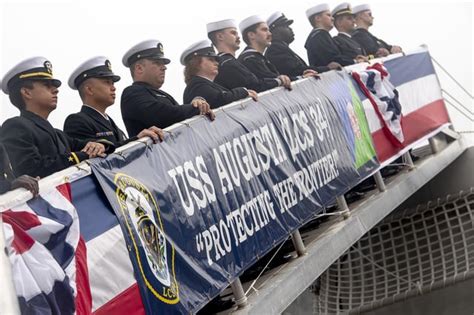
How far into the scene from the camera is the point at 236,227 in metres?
5.01

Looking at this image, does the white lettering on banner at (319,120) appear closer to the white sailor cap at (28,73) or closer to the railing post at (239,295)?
the railing post at (239,295)

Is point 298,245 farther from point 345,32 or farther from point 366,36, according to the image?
point 366,36

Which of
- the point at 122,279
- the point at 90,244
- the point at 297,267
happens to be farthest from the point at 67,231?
the point at 297,267

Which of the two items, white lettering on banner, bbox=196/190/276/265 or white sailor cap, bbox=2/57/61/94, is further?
white lettering on banner, bbox=196/190/276/265

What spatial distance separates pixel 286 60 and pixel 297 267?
2.65 meters

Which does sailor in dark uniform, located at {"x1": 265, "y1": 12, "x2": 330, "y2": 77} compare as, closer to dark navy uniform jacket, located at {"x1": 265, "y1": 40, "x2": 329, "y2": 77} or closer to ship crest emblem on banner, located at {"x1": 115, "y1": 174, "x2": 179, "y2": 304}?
dark navy uniform jacket, located at {"x1": 265, "y1": 40, "x2": 329, "y2": 77}

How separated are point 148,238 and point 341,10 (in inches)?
229

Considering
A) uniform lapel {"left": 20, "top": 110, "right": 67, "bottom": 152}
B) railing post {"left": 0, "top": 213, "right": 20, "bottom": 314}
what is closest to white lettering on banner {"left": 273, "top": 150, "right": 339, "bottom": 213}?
uniform lapel {"left": 20, "top": 110, "right": 67, "bottom": 152}

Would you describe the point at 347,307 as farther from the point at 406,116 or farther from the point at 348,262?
the point at 406,116

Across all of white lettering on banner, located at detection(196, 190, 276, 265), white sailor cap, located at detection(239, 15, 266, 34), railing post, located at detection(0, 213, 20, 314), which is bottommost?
white lettering on banner, located at detection(196, 190, 276, 265)

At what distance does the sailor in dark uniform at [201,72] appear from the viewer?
601 cm

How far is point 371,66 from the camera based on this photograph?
836 centimetres

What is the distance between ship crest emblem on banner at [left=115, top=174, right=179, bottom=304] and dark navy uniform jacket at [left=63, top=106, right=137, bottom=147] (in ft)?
2.20

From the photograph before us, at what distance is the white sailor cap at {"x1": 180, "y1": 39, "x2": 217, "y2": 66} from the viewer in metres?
6.06
